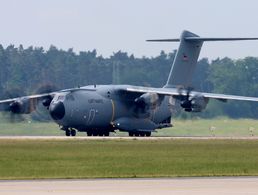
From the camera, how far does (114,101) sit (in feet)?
221

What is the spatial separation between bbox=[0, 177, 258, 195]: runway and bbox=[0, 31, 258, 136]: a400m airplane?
34.4 meters

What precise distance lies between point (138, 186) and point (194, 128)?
5090 centimetres

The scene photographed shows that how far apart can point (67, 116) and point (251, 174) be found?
33.3 metres

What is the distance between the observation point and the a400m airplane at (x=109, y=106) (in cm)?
6500

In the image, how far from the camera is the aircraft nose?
64188mm

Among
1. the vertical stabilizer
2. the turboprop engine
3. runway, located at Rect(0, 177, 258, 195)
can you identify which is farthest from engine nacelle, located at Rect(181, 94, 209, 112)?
runway, located at Rect(0, 177, 258, 195)

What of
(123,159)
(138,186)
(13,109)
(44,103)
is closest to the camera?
(138,186)

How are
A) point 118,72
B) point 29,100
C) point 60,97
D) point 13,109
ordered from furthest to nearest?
point 118,72, point 29,100, point 13,109, point 60,97

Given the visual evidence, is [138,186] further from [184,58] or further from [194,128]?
[194,128]

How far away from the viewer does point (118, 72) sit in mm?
82750

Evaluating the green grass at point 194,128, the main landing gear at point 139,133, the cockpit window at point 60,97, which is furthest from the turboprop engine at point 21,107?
the green grass at point 194,128

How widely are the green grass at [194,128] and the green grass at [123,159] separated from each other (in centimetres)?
2152

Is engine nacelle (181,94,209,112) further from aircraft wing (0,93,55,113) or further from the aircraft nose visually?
aircraft wing (0,93,55,113)

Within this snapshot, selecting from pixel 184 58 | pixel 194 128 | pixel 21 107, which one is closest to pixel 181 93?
pixel 184 58
